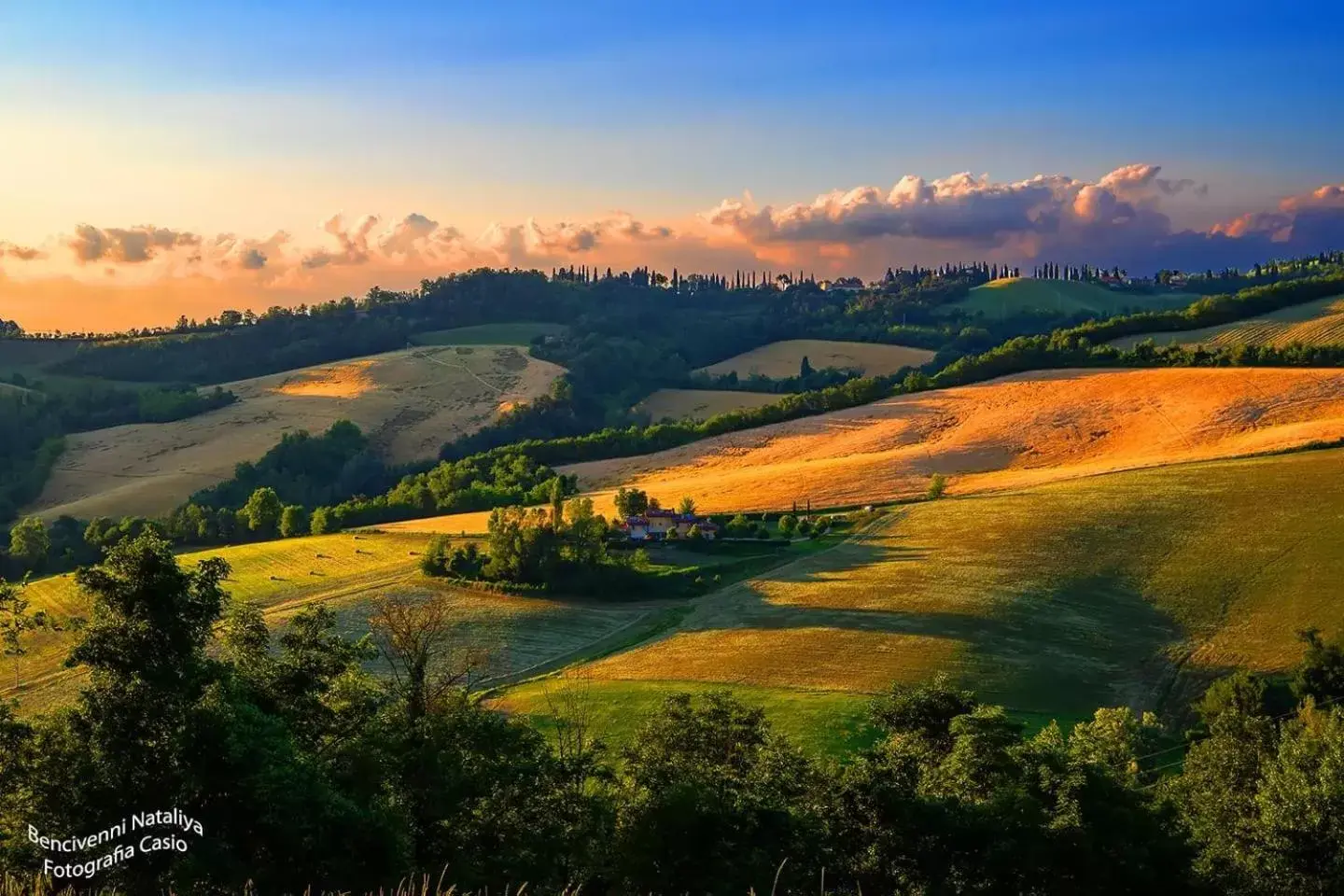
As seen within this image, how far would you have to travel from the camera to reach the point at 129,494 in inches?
4240

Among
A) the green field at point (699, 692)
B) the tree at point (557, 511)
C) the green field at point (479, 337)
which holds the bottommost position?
the green field at point (699, 692)

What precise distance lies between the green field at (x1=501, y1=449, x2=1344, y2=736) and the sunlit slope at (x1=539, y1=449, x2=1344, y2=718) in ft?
0.43

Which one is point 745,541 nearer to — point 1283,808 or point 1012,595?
point 1012,595

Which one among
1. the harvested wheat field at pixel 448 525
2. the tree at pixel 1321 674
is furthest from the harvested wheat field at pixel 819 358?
the tree at pixel 1321 674

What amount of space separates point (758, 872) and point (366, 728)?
822cm

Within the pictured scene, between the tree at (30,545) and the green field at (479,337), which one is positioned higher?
the green field at (479,337)

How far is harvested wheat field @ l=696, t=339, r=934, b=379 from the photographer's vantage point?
16812 cm

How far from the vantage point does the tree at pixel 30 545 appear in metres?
86.4

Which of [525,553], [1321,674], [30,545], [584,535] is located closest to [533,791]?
[1321,674]

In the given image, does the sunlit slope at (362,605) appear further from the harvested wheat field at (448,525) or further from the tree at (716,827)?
the tree at (716,827)

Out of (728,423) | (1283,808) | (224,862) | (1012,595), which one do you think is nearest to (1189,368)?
(728,423)

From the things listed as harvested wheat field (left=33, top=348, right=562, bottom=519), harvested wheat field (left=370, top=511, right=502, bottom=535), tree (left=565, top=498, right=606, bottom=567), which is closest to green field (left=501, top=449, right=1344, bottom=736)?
tree (left=565, top=498, right=606, bottom=567)

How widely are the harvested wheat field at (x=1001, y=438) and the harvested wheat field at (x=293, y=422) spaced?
124 ft

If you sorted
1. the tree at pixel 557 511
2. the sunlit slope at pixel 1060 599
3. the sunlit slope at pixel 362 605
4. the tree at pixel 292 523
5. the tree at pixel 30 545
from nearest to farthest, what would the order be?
the sunlit slope at pixel 1060 599 → the sunlit slope at pixel 362 605 → the tree at pixel 557 511 → the tree at pixel 30 545 → the tree at pixel 292 523
